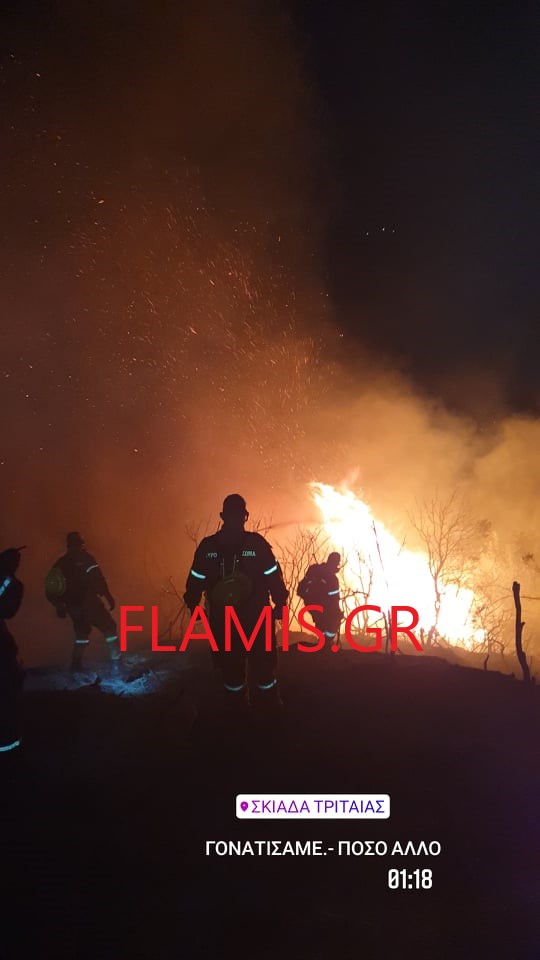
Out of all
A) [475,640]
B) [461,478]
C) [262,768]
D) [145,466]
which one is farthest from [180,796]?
[461,478]

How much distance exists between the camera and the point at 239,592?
5.72 metres

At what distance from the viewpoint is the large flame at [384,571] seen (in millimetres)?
21781

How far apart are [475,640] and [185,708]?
2129cm

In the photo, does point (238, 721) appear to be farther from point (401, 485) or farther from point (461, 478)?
point (461, 478)

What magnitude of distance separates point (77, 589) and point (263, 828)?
555cm

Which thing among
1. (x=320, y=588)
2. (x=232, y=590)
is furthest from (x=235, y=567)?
(x=320, y=588)

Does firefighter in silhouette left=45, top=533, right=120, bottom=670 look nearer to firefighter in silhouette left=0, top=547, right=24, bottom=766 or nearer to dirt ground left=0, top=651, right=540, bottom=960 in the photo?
dirt ground left=0, top=651, right=540, bottom=960

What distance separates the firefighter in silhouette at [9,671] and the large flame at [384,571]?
16421 millimetres

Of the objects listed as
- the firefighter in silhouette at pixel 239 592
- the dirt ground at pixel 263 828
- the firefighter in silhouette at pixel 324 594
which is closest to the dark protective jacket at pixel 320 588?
the firefighter in silhouette at pixel 324 594

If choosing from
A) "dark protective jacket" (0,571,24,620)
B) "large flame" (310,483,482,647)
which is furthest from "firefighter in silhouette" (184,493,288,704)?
"large flame" (310,483,482,647)

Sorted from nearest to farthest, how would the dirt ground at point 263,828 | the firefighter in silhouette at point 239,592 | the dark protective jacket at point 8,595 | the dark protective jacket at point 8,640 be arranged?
1. the dirt ground at point 263,828
2. the dark protective jacket at point 8,640
3. the dark protective jacket at point 8,595
4. the firefighter in silhouette at point 239,592

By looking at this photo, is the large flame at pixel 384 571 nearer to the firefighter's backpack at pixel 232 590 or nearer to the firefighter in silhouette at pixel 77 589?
the firefighter in silhouette at pixel 77 589
